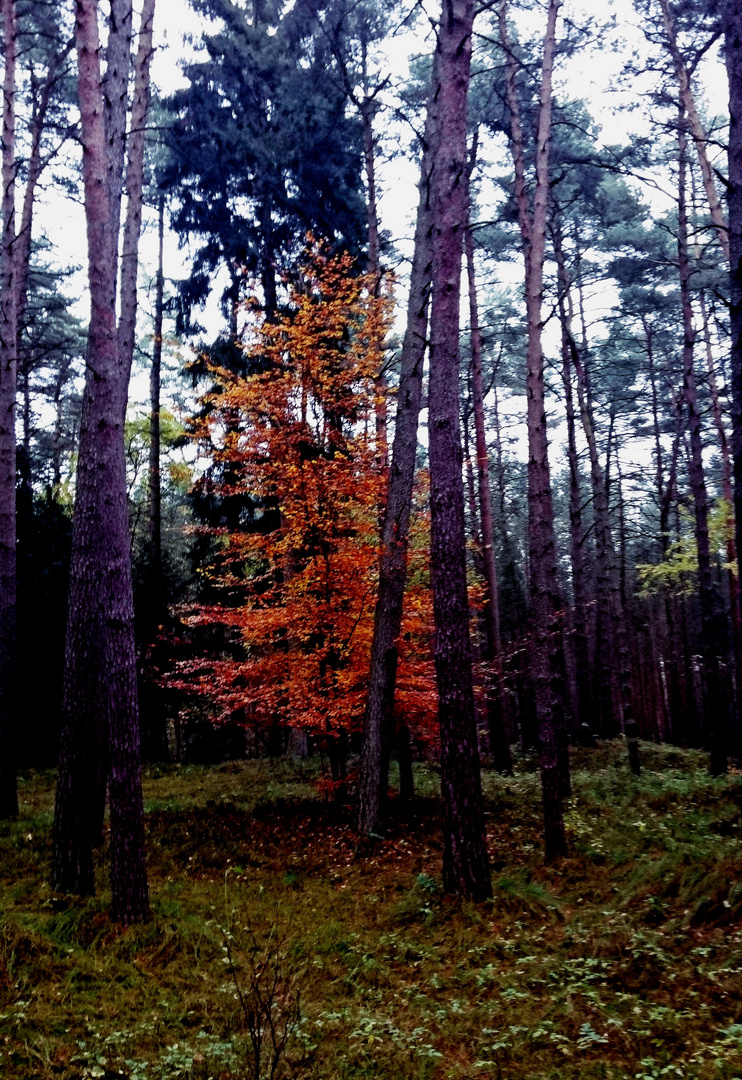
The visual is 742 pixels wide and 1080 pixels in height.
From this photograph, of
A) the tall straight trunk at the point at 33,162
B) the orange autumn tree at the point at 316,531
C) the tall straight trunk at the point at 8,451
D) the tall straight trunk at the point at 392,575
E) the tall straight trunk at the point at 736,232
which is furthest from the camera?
the tall straight trunk at the point at 33,162

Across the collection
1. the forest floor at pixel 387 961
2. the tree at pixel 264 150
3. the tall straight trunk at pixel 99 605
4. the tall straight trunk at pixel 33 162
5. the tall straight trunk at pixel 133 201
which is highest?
the tree at pixel 264 150

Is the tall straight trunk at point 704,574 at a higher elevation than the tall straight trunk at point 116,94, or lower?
lower

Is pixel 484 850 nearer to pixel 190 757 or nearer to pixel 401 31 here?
pixel 401 31

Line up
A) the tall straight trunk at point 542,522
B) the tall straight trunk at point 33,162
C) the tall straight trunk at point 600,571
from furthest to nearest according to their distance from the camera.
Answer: the tall straight trunk at point 600,571 → the tall straight trunk at point 33,162 → the tall straight trunk at point 542,522

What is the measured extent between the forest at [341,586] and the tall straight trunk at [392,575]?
2.3 inches

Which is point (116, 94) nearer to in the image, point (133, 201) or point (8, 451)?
point (133, 201)

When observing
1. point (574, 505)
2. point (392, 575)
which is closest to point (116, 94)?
point (392, 575)

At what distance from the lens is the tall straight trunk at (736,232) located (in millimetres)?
6555

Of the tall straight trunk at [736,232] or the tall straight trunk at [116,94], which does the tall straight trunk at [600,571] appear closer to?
the tall straight trunk at [736,232]

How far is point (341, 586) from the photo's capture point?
38.1 feet

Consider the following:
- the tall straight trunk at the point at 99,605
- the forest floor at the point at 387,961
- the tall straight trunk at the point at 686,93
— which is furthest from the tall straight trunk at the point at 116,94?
the tall straight trunk at the point at 686,93

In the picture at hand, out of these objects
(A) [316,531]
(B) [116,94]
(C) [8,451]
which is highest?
(B) [116,94]

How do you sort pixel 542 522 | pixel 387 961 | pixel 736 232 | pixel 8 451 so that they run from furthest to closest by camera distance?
pixel 8 451
pixel 542 522
pixel 736 232
pixel 387 961

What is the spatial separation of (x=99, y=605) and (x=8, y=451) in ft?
18.7
